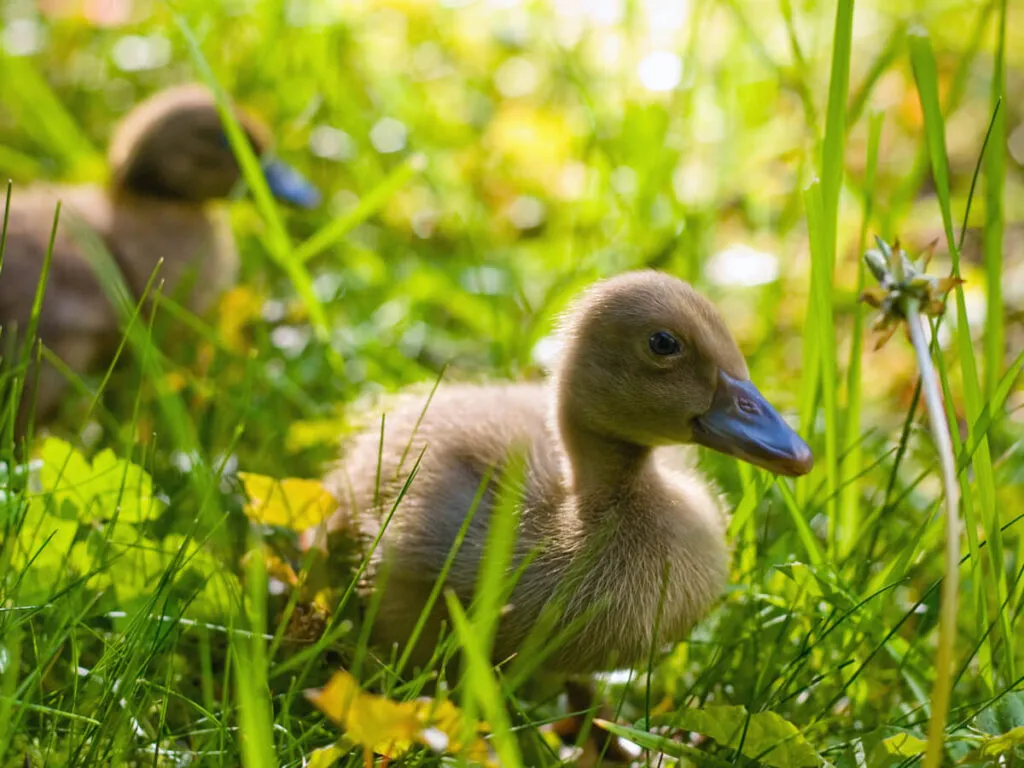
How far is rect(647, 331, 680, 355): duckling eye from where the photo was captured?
1797mm

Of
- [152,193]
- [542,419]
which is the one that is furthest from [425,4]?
[542,419]

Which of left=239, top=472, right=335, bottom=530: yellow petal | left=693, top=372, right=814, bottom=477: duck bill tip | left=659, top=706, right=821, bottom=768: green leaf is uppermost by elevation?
left=693, top=372, right=814, bottom=477: duck bill tip

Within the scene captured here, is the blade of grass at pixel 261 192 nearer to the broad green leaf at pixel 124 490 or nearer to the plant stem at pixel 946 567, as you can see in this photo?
the broad green leaf at pixel 124 490

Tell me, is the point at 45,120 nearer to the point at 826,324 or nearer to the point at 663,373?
the point at 663,373

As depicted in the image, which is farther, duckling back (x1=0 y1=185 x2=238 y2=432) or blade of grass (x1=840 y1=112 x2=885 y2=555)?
duckling back (x1=0 y1=185 x2=238 y2=432)

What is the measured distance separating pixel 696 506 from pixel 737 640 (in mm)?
213

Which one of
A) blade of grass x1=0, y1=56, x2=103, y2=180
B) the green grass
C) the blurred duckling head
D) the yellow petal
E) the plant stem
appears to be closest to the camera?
the plant stem

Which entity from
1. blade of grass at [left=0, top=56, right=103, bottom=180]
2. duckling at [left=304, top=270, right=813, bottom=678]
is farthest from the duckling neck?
blade of grass at [left=0, top=56, right=103, bottom=180]

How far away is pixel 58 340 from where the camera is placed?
109 inches

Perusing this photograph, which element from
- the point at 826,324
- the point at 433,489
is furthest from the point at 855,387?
the point at 433,489

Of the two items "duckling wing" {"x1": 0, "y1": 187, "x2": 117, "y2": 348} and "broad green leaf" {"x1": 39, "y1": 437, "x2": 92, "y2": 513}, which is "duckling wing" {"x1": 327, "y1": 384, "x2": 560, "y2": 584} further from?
"duckling wing" {"x1": 0, "y1": 187, "x2": 117, "y2": 348}

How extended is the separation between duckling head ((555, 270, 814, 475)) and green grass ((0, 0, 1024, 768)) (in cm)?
14

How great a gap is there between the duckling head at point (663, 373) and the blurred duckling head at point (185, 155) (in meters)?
1.71

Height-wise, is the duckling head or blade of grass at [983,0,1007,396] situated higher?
blade of grass at [983,0,1007,396]
